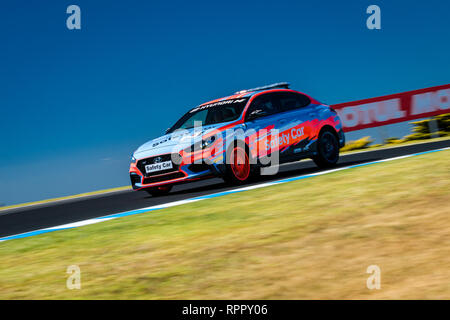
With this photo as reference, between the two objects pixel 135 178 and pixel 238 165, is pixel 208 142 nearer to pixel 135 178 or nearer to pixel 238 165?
pixel 238 165

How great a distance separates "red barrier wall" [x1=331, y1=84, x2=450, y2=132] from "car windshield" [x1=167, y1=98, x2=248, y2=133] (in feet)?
29.1

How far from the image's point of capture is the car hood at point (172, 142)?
9.45 m

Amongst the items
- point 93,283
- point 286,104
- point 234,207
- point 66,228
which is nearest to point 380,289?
point 93,283

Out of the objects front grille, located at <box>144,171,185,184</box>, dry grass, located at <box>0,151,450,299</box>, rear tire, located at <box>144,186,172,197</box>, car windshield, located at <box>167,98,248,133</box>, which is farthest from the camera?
rear tire, located at <box>144,186,172,197</box>

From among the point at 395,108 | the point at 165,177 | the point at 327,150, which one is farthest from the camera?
the point at 395,108

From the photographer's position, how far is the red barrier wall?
1908 cm

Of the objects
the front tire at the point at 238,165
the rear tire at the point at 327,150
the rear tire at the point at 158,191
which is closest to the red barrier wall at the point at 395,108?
the rear tire at the point at 327,150

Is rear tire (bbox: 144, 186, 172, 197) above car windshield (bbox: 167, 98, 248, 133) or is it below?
below

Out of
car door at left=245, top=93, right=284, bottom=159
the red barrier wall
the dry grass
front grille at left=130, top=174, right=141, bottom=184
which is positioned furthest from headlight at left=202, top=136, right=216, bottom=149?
the red barrier wall

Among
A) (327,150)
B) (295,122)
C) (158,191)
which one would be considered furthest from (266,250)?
(327,150)

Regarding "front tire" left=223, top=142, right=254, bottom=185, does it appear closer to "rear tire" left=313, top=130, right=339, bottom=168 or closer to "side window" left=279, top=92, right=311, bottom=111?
"side window" left=279, top=92, right=311, bottom=111

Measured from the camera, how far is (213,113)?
35.0 ft

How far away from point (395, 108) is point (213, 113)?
1060 cm
